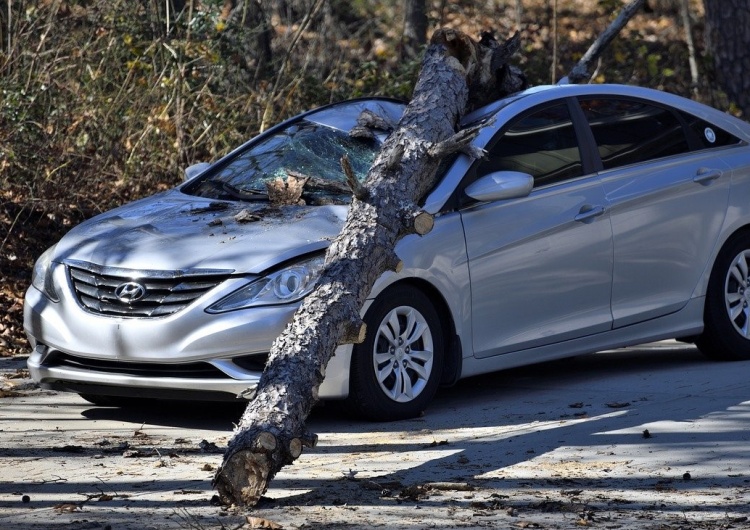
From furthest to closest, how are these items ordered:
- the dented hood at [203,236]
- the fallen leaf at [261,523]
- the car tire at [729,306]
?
the car tire at [729,306]
the dented hood at [203,236]
the fallen leaf at [261,523]

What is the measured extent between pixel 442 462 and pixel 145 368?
167 cm

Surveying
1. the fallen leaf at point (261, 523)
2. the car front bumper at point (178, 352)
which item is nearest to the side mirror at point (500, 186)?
the car front bumper at point (178, 352)

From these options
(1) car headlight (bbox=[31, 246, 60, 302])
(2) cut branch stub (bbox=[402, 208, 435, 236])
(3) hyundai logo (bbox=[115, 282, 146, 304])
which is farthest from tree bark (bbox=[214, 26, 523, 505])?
(1) car headlight (bbox=[31, 246, 60, 302])

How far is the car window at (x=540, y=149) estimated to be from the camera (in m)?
7.33

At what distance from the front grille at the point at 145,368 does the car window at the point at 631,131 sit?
2.88m

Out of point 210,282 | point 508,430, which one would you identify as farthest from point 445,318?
point 210,282

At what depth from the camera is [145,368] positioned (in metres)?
6.48

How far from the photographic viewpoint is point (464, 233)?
6941mm

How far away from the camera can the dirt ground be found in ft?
16.1

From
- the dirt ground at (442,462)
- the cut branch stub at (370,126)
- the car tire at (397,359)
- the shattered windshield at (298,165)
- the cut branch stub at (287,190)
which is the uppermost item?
the cut branch stub at (370,126)

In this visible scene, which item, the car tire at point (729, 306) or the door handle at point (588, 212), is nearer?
the door handle at point (588, 212)

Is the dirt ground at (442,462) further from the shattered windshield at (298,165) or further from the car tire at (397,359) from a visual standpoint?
the shattered windshield at (298,165)

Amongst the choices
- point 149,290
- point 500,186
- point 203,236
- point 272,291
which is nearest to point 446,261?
point 500,186

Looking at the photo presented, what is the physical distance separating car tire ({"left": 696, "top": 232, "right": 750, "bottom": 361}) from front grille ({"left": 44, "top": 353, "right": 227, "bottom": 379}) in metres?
3.50
